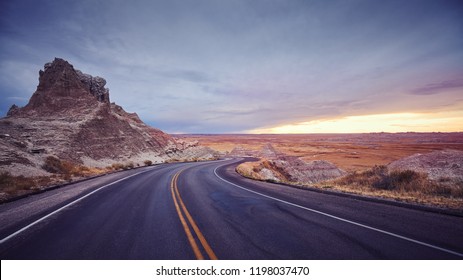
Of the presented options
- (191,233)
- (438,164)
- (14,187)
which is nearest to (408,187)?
(438,164)

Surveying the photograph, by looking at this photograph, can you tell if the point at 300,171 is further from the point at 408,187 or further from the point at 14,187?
the point at 14,187

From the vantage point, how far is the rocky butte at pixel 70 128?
28125mm

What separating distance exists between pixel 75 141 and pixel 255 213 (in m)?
32.9

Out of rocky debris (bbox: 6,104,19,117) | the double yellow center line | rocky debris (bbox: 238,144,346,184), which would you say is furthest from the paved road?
rocky debris (bbox: 6,104,19,117)

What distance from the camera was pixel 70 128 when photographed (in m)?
33.4

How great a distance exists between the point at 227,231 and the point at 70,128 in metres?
36.1

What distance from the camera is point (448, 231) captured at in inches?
231

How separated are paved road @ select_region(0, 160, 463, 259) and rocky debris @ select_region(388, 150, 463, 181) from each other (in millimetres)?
8929

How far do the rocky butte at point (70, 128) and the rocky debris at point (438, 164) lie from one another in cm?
2915

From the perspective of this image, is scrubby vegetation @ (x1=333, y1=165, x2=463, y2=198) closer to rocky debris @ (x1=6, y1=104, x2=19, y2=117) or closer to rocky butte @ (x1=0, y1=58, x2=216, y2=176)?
rocky butte @ (x1=0, y1=58, x2=216, y2=176)

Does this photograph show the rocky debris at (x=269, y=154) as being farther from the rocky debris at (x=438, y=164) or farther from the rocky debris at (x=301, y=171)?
the rocky debris at (x=438, y=164)

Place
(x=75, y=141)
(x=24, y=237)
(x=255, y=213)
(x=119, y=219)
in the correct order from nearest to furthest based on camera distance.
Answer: (x=24, y=237) → (x=119, y=219) → (x=255, y=213) → (x=75, y=141)
